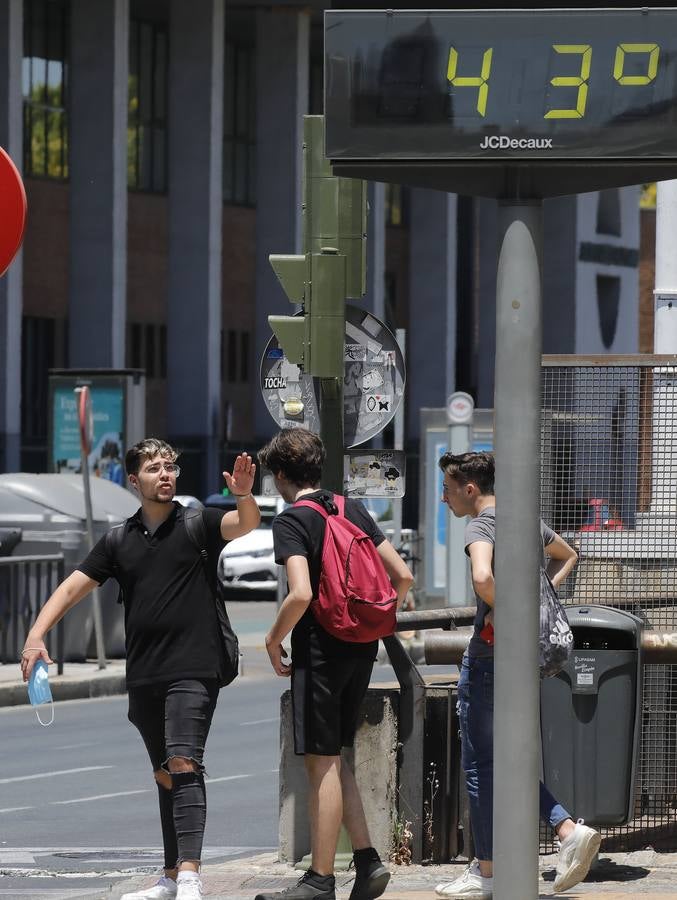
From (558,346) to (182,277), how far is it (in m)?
16.7

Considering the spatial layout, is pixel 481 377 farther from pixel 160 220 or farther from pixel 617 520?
pixel 617 520

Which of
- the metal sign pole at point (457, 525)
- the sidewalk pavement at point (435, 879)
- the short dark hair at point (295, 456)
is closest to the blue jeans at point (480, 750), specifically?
the sidewalk pavement at point (435, 879)

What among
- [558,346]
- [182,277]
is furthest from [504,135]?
[558,346]

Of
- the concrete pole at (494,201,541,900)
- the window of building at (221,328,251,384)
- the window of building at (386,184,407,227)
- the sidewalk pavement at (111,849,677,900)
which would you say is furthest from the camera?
the window of building at (386,184,407,227)

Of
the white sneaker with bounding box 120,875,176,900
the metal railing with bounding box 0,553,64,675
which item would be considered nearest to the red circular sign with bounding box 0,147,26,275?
the white sneaker with bounding box 120,875,176,900

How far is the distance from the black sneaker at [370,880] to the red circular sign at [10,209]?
2.51 m

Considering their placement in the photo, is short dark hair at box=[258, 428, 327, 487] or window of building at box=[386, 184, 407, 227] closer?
short dark hair at box=[258, 428, 327, 487]

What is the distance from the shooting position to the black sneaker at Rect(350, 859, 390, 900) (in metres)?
7.34

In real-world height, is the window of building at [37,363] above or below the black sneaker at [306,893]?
above

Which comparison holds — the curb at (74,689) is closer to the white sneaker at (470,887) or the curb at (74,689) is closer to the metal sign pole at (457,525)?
the metal sign pole at (457,525)

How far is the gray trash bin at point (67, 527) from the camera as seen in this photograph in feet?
66.2

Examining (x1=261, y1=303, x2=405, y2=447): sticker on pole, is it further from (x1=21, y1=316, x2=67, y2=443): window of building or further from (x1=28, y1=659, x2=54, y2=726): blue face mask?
(x1=21, y1=316, x2=67, y2=443): window of building

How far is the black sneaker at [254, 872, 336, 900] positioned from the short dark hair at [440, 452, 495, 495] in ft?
5.08

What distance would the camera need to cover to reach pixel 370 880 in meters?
7.34
